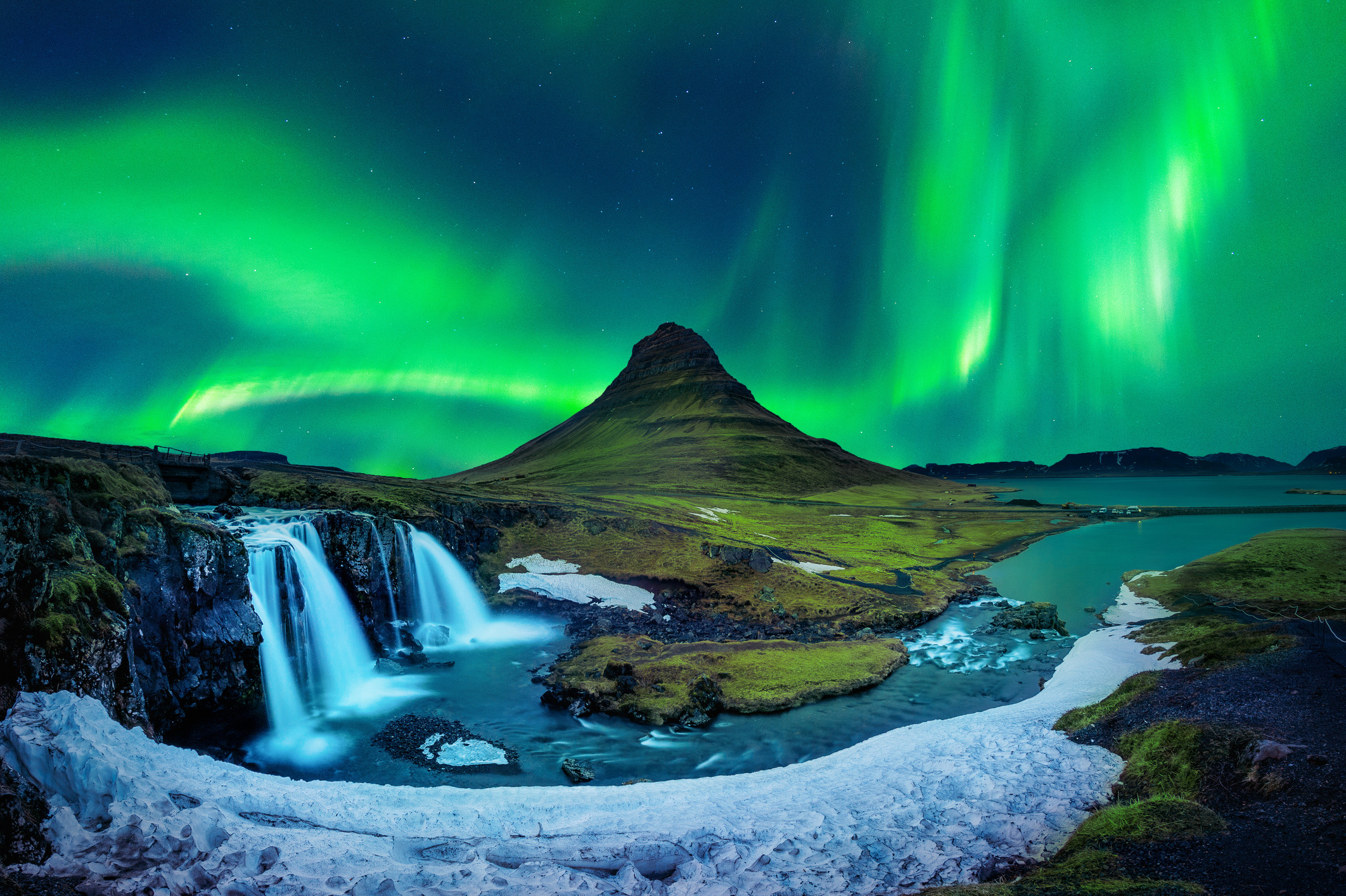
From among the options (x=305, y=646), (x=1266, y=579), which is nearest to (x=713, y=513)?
(x=1266, y=579)

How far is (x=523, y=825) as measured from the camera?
14.8 m

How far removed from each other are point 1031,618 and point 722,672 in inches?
1146

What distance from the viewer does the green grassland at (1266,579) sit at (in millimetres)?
39531

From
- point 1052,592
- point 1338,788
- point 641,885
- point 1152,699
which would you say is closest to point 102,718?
point 641,885

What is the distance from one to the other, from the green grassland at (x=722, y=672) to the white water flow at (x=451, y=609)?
983 centimetres

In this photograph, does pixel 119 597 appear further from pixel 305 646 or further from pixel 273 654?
pixel 305 646

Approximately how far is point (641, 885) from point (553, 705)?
2260 cm

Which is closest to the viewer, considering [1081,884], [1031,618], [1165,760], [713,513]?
[1081,884]

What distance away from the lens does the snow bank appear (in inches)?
420

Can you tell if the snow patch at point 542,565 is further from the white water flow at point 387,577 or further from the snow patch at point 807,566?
A: the snow patch at point 807,566

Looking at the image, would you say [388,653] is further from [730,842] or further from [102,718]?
[730,842]

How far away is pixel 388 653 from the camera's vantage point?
1644 inches

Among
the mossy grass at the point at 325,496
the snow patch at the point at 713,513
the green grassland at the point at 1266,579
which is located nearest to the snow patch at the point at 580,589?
the mossy grass at the point at 325,496

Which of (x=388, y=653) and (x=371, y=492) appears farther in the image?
(x=371, y=492)
